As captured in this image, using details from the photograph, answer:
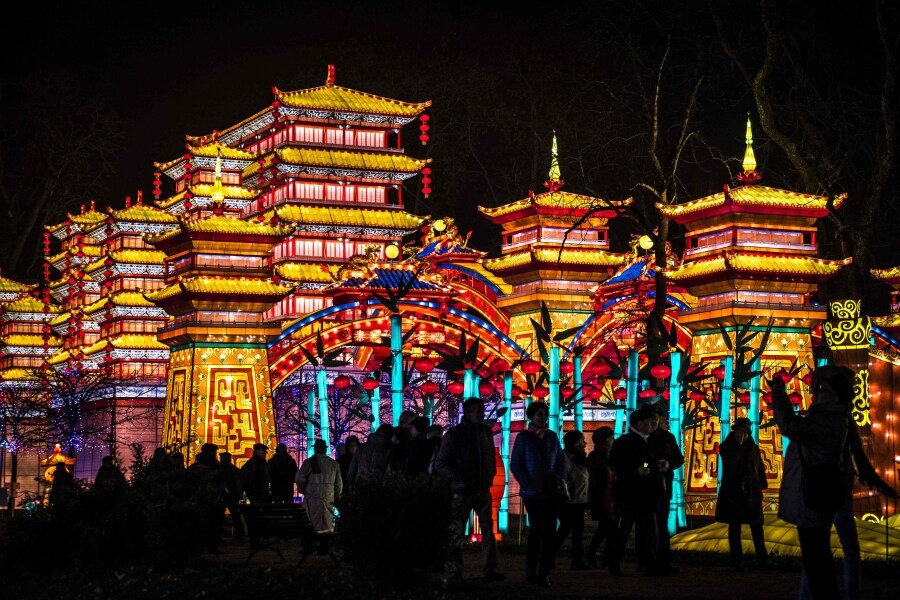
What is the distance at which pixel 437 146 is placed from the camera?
64250 millimetres

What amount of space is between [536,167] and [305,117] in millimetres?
9709

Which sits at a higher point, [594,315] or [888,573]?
[594,315]

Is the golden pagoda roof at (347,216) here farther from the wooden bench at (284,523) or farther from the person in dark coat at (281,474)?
the wooden bench at (284,523)

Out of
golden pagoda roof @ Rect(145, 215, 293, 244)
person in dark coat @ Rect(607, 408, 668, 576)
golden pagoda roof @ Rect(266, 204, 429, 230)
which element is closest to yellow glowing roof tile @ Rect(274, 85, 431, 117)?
golden pagoda roof @ Rect(266, 204, 429, 230)

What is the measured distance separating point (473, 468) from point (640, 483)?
164cm

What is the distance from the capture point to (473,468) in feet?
49.7

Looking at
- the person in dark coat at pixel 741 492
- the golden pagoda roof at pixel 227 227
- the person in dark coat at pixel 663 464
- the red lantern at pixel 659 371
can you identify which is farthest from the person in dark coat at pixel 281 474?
the person in dark coat at pixel 741 492

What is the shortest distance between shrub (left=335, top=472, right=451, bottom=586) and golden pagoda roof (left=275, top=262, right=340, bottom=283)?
3795cm

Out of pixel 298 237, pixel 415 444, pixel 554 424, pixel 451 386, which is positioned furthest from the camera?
pixel 298 237

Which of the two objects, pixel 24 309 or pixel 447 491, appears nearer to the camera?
pixel 447 491

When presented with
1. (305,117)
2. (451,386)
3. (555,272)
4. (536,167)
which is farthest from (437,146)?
(451,386)

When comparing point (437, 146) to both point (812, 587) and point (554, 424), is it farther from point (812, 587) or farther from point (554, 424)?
point (812, 587)

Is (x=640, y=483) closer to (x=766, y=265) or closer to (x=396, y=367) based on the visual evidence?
(x=396, y=367)

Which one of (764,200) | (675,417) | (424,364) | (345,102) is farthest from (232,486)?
(345,102)
